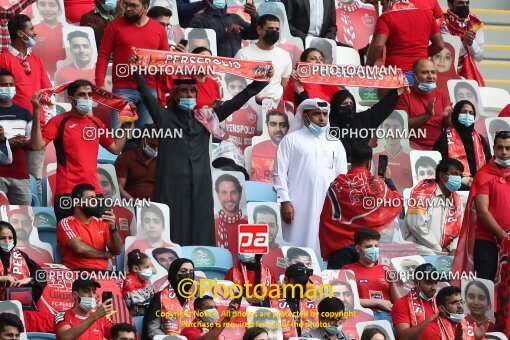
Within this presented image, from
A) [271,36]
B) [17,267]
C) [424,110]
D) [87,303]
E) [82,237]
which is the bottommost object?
[87,303]

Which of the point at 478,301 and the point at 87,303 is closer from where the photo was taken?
the point at 87,303

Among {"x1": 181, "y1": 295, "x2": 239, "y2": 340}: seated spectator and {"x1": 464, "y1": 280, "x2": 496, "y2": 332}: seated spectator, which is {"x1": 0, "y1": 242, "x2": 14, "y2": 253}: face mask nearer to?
{"x1": 181, "y1": 295, "x2": 239, "y2": 340}: seated spectator

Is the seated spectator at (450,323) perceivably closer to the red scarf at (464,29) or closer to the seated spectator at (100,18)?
the seated spectator at (100,18)

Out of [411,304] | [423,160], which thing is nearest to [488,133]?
[423,160]

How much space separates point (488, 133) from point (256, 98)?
213cm

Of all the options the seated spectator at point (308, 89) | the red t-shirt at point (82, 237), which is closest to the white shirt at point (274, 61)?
the seated spectator at point (308, 89)

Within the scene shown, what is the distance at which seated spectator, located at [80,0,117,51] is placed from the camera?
18.5 meters

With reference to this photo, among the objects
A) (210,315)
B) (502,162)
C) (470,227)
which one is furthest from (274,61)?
(210,315)

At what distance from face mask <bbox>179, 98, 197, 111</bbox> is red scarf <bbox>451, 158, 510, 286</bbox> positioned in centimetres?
231

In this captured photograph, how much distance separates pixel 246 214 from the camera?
16875 mm

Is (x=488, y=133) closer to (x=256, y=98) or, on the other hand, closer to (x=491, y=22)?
(x=256, y=98)

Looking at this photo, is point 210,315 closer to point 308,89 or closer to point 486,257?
point 486,257

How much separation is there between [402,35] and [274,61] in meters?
1.24

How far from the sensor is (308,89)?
59.3 ft
